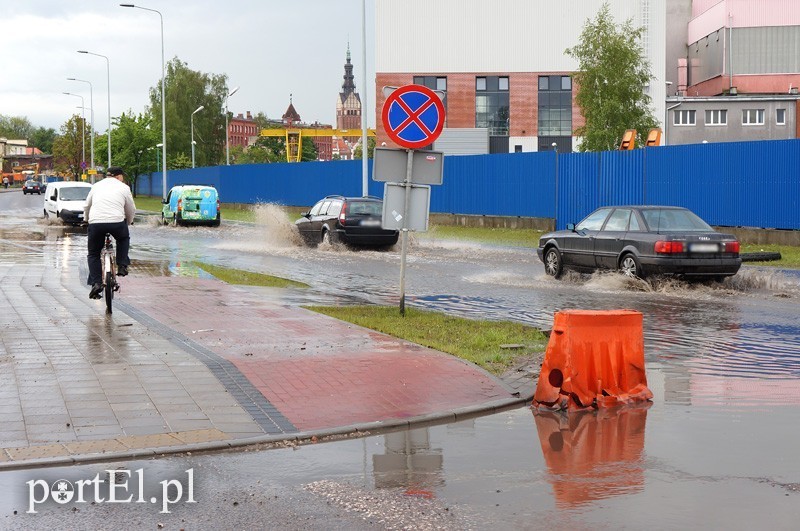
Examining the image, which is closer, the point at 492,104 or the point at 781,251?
the point at 781,251

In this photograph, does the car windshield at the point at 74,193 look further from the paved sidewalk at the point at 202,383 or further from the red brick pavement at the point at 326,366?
the paved sidewalk at the point at 202,383

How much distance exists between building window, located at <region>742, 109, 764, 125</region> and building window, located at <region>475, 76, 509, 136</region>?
17.3 m

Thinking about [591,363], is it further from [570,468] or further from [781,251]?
[781,251]

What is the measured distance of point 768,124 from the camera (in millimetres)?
79812

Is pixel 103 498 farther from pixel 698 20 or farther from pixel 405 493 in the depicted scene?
pixel 698 20

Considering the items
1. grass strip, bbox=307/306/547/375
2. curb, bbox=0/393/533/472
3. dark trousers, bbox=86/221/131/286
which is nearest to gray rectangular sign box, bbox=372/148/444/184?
grass strip, bbox=307/306/547/375

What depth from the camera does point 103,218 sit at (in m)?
13.9

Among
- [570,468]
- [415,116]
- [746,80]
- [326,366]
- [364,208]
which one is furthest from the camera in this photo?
[746,80]

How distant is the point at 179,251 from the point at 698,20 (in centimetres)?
7180

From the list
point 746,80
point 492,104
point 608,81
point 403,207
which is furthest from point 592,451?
point 746,80

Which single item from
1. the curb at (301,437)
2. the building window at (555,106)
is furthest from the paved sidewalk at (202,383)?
the building window at (555,106)

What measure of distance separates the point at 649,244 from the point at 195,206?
28515 mm

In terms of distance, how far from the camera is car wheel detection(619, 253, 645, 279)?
17875 mm

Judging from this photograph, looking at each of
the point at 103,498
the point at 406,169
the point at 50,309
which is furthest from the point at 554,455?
the point at 50,309
